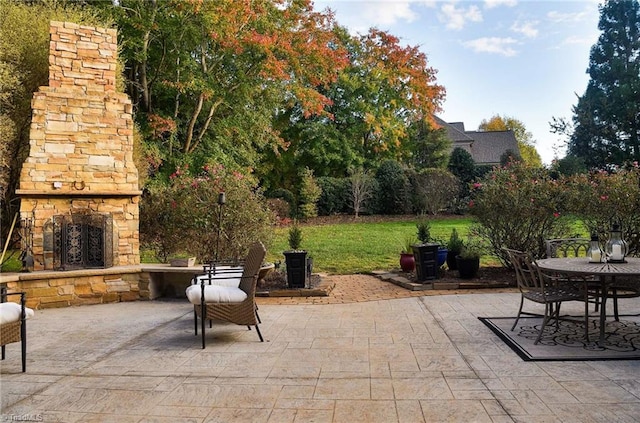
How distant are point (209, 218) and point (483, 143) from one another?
28263mm

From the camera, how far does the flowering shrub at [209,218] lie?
25.2 feet

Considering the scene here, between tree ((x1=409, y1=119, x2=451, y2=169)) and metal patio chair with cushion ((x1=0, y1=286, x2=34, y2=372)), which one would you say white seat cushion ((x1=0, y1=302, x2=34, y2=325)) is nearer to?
metal patio chair with cushion ((x1=0, y1=286, x2=34, y2=372))

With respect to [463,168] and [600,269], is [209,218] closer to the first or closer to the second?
[600,269]

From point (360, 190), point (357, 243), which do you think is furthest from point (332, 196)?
point (357, 243)

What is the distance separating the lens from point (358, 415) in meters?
2.67

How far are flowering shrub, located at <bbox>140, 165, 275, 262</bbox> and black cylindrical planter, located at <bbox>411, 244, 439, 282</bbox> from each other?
2526 millimetres

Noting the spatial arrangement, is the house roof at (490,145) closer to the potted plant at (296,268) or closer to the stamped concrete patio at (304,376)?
the potted plant at (296,268)

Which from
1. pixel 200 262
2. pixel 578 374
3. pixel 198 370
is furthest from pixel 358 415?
pixel 200 262

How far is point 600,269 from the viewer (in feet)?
12.9

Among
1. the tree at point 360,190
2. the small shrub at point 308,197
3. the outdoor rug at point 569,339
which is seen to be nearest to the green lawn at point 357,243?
the small shrub at point 308,197

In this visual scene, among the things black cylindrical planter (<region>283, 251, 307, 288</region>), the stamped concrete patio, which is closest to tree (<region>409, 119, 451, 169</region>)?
black cylindrical planter (<region>283, 251, 307, 288</region>)

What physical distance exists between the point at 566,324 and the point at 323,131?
16.2m

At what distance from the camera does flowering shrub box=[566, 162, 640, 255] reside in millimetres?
7254

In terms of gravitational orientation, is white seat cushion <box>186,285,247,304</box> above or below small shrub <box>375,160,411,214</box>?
below
